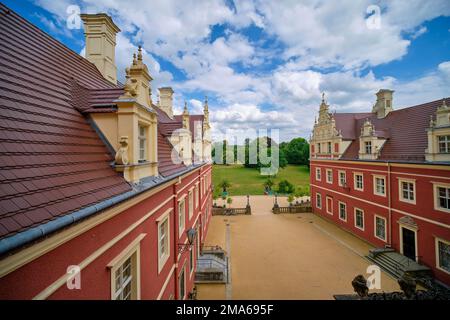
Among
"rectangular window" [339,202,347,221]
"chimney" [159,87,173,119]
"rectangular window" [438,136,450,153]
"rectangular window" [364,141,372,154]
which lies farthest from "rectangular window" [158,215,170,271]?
"rectangular window" [339,202,347,221]

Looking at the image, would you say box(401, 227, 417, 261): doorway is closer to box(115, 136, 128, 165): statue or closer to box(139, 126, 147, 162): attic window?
box(139, 126, 147, 162): attic window

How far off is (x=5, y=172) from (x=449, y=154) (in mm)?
17070

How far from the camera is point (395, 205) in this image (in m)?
13.8

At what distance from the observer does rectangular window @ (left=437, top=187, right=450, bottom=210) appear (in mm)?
10805

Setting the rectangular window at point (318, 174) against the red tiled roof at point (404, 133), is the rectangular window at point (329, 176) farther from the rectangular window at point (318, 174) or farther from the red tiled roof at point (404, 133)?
the red tiled roof at point (404, 133)

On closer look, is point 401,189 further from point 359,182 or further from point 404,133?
point 404,133

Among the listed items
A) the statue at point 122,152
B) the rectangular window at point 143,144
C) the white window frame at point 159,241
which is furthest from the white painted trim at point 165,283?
the statue at point 122,152

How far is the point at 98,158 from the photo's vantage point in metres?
4.04

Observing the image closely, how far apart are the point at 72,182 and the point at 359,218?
2069cm

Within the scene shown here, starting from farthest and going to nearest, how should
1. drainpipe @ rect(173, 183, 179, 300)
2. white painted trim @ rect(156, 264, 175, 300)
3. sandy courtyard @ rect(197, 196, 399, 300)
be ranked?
sandy courtyard @ rect(197, 196, 399, 300) < drainpipe @ rect(173, 183, 179, 300) < white painted trim @ rect(156, 264, 175, 300)

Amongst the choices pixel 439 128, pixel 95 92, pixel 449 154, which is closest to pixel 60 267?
pixel 95 92

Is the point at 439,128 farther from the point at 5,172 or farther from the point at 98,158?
the point at 5,172

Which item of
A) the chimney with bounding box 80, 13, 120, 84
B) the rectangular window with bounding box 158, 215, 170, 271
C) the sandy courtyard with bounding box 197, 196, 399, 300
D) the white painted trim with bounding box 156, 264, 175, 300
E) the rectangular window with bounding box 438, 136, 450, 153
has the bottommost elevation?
the sandy courtyard with bounding box 197, 196, 399, 300

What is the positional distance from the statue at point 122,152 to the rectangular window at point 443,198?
51.7ft
